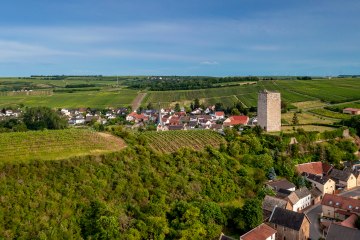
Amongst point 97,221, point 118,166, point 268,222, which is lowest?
point 268,222

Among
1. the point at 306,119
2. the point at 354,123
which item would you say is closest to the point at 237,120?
the point at 306,119

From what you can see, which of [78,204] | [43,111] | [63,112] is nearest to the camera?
[78,204]

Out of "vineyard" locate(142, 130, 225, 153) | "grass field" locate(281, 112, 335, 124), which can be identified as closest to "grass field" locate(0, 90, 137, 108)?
"grass field" locate(281, 112, 335, 124)

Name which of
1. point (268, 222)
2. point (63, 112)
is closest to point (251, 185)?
point (268, 222)

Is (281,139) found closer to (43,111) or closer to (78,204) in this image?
(78,204)

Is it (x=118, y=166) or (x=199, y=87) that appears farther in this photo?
(x=199, y=87)

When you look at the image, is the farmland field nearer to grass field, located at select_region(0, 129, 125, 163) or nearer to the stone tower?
the stone tower

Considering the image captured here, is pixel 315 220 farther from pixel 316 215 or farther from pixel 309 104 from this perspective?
pixel 309 104

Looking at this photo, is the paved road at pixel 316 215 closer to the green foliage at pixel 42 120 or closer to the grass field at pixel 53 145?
the grass field at pixel 53 145

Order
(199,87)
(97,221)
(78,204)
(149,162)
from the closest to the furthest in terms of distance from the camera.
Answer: (97,221) → (78,204) → (149,162) → (199,87)
